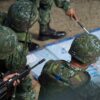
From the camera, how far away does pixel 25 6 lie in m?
4.66

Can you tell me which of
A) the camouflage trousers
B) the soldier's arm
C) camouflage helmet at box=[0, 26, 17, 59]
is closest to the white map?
the soldier's arm

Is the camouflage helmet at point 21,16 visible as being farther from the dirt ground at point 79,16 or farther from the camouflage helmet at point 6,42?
the dirt ground at point 79,16

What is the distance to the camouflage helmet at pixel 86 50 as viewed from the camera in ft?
13.0

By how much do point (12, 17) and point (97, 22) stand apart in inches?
118

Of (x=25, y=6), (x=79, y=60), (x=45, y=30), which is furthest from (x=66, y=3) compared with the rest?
(x=79, y=60)

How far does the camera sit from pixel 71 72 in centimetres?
390

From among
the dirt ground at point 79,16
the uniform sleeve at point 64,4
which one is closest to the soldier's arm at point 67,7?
the uniform sleeve at point 64,4

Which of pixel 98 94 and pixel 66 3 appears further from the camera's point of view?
pixel 66 3

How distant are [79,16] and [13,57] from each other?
11.4 feet

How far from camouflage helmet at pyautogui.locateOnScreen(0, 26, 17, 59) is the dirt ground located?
100 inches

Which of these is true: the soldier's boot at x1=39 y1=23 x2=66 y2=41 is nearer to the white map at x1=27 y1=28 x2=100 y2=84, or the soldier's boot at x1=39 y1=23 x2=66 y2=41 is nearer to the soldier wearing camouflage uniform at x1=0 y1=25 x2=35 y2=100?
the white map at x1=27 y1=28 x2=100 y2=84

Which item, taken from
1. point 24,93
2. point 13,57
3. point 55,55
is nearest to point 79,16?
point 55,55

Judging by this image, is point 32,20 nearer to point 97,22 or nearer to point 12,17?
point 12,17

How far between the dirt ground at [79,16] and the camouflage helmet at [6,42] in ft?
8.37
